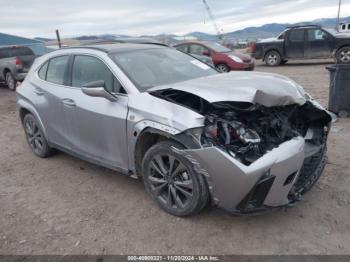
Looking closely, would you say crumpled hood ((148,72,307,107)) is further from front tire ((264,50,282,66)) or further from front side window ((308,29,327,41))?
front tire ((264,50,282,66))

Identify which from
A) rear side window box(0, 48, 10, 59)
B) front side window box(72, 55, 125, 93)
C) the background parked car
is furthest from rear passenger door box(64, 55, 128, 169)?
rear side window box(0, 48, 10, 59)

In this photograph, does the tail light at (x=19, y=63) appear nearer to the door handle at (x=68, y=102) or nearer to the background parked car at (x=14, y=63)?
the background parked car at (x=14, y=63)

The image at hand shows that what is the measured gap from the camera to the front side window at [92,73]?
3.77 m

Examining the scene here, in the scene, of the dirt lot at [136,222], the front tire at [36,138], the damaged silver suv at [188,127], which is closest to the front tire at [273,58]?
the dirt lot at [136,222]

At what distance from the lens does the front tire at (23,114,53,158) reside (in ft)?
16.8

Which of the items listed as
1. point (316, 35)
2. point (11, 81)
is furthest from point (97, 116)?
point (316, 35)

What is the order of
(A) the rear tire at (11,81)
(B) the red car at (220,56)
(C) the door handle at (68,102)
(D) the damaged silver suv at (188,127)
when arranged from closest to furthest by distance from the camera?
(D) the damaged silver suv at (188,127), (C) the door handle at (68,102), (A) the rear tire at (11,81), (B) the red car at (220,56)

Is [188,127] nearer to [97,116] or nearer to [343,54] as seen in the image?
[97,116]

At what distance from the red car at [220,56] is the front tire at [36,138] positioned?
8.37 meters

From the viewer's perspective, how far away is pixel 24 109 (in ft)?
17.5

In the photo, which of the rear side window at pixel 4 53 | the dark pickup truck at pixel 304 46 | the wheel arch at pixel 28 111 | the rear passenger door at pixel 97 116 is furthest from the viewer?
the dark pickup truck at pixel 304 46

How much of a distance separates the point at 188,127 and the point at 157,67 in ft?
4.44

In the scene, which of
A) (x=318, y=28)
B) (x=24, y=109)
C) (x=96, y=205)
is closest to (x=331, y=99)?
(x=96, y=205)

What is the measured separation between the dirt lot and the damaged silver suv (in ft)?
0.95
